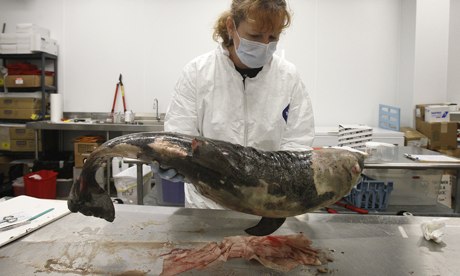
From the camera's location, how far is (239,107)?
1.81m

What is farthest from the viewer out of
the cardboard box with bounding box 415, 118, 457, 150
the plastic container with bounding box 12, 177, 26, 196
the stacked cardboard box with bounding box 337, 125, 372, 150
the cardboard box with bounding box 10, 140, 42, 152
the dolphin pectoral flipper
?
the cardboard box with bounding box 10, 140, 42, 152

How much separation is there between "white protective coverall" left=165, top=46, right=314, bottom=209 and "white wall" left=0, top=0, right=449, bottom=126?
3.64m

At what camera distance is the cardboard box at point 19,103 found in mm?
5020

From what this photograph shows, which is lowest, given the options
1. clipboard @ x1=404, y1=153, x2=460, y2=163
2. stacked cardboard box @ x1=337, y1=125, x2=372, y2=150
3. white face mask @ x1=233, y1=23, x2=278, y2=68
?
clipboard @ x1=404, y1=153, x2=460, y2=163

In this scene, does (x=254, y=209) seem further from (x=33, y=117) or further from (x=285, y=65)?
(x=33, y=117)

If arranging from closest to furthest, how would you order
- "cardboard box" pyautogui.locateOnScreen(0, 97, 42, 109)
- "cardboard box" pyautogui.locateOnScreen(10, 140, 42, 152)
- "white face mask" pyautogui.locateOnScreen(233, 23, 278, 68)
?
"white face mask" pyautogui.locateOnScreen(233, 23, 278, 68) < "cardboard box" pyautogui.locateOnScreen(0, 97, 42, 109) < "cardboard box" pyautogui.locateOnScreen(10, 140, 42, 152)

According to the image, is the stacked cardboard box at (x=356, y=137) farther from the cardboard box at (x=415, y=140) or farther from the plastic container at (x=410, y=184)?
the cardboard box at (x=415, y=140)

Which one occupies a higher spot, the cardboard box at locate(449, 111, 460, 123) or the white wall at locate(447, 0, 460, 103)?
the white wall at locate(447, 0, 460, 103)

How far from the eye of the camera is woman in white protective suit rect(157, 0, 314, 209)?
178 cm

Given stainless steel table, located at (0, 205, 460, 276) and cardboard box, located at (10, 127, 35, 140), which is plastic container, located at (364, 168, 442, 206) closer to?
stainless steel table, located at (0, 205, 460, 276)

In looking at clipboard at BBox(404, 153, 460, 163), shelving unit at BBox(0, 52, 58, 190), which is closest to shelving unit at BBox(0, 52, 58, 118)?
shelving unit at BBox(0, 52, 58, 190)

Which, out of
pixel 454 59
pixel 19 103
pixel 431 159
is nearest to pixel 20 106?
pixel 19 103

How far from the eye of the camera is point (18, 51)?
493 cm

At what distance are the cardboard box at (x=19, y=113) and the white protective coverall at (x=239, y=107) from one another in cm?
409
